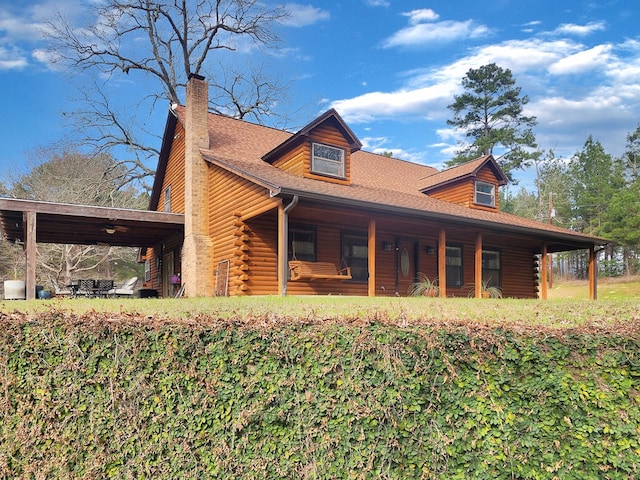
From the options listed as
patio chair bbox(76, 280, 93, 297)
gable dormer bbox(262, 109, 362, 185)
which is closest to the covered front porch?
gable dormer bbox(262, 109, 362, 185)

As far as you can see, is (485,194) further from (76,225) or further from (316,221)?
(76,225)

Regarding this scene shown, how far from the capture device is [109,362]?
3.59m

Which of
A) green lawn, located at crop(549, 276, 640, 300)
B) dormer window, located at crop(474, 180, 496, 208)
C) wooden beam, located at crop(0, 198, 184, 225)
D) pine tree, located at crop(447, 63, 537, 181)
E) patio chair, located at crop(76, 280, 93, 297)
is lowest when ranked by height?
green lawn, located at crop(549, 276, 640, 300)

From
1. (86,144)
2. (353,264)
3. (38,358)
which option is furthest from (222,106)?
(38,358)

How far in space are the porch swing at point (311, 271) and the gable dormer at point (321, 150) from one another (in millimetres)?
2485

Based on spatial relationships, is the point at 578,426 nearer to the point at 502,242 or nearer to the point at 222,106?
the point at 502,242

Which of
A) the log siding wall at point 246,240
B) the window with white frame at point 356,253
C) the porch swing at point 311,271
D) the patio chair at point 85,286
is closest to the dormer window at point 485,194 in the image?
the window with white frame at point 356,253

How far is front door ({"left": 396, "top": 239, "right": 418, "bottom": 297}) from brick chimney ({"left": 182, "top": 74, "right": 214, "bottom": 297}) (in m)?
6.16

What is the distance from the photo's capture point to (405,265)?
15.2 meters

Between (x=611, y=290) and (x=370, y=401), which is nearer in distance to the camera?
(x=370, y=401)

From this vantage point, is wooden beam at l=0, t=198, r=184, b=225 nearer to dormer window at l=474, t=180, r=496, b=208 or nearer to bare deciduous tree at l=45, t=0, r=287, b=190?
dormer window at l=474, t=180, r=496, b=208

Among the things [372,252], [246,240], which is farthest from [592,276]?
[246,240]

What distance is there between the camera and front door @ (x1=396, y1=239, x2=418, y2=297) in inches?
587

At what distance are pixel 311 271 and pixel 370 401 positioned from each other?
8687 millimetres
